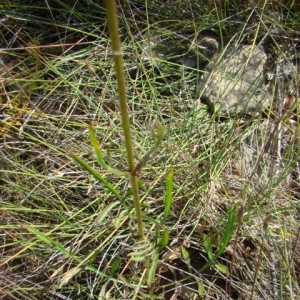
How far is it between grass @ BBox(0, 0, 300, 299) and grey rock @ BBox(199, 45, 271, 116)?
0.13ft

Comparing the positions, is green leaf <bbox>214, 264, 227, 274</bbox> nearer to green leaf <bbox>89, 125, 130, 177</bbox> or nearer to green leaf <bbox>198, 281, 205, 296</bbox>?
green leaf <bbox>198, 281, 205, 296</bbox>

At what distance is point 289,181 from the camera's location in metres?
1.20

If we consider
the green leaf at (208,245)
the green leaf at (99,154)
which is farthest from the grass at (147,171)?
the green leaf at (99,154)

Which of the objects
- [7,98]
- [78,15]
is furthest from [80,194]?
[78,15]

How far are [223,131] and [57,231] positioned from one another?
547 mm

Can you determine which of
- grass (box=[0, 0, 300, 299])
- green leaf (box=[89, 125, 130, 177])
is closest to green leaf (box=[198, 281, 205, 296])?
grass (box=[0, 0, 300, 299])

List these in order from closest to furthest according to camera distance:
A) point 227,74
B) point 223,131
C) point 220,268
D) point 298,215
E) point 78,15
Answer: point 220,268
point 298,215
point 223,131
point 227,74
point 78,15

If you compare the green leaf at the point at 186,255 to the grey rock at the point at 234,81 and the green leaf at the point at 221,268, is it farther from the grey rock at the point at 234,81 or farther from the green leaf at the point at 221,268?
the grey rock at the point at 234,81

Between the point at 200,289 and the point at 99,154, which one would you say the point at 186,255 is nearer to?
the point at 200,289

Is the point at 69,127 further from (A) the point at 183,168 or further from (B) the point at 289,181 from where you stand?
(B) the point at 289,181

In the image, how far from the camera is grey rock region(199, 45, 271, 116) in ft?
4.40

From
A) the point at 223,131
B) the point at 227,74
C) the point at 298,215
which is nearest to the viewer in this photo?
the point at 298,215

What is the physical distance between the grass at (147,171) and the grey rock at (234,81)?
4cm

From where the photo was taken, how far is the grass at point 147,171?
1.03 metres
